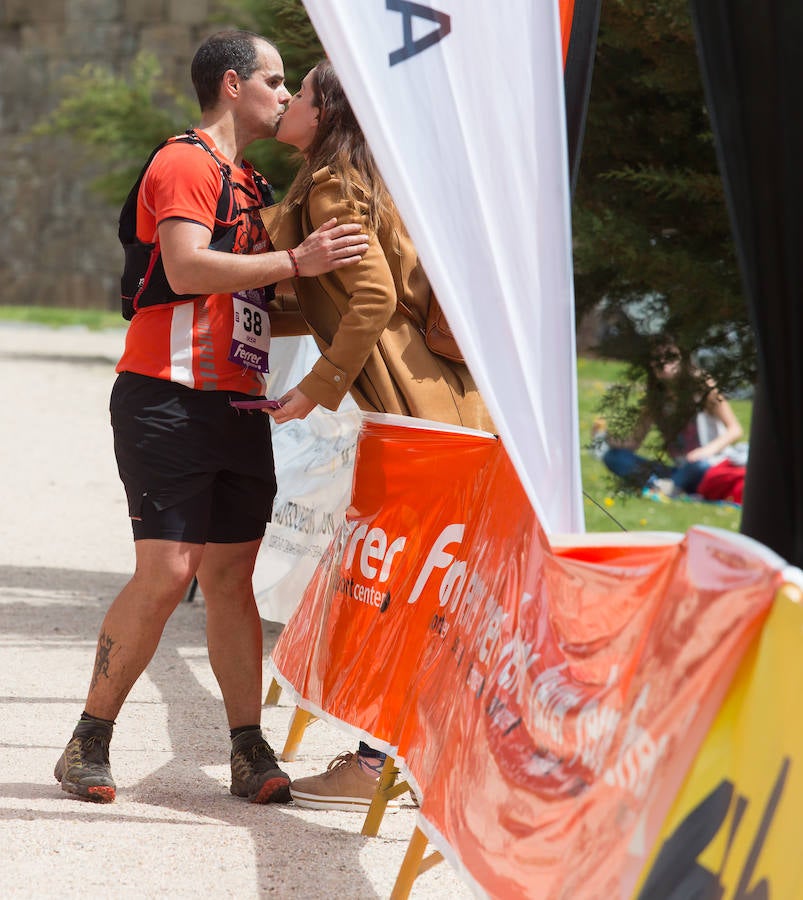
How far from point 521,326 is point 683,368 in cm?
386

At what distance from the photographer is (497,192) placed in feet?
8.07

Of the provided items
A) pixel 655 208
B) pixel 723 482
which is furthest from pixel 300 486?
pixel 723 482

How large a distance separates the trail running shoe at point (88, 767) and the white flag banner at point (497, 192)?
5.91ft

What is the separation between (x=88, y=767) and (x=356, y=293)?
1483 mm

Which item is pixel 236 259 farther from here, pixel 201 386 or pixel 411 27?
pixel 411 27

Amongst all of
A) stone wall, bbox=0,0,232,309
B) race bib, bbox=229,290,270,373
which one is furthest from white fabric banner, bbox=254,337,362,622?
stone wall, bbox=0,0,232,309

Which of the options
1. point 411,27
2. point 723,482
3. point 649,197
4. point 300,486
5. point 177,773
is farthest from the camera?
point 723,482

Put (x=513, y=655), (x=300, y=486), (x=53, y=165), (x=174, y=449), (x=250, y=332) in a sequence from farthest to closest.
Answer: (x=53, y=165) → (x=300, y=486) → (x=250, y=332) → (x=174, y=449) → (x=513, y=655)

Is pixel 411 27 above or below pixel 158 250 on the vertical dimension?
above

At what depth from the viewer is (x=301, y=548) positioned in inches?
205

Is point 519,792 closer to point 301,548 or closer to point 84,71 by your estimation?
point 301,548

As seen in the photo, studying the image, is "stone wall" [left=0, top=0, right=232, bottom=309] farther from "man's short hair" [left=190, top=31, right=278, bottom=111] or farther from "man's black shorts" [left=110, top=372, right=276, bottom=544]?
"man's black shorts" [left=110, top=372, right=276, bottom=544]

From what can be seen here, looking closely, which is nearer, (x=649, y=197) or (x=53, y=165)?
(x=649, y=197)

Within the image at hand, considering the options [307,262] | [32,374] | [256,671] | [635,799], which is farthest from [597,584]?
[32,374]
